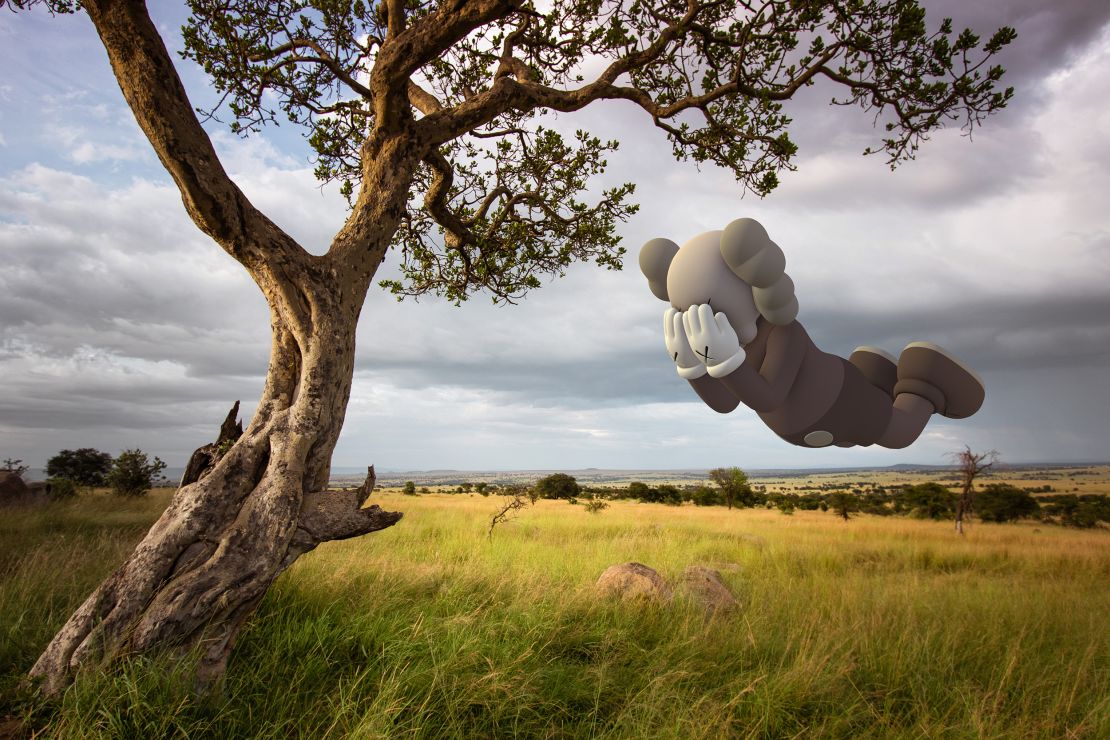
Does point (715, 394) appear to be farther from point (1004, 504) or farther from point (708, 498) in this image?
point (708, 498)

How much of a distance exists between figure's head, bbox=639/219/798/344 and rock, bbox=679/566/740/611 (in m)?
3.51

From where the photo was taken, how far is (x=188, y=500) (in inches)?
157

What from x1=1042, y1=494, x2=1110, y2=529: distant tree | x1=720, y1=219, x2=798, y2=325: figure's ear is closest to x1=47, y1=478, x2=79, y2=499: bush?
x1=720, y1=219, x2=798, y2=325: figure's ear

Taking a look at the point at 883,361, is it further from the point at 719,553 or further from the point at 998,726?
the point at 719,553

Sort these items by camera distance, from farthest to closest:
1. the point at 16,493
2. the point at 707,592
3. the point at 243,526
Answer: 1. the point at 16,493
2. the point at 707,592
3. the point at 243,526

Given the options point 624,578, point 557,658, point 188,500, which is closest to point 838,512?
point 624,578

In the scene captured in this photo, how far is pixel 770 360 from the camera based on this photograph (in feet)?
15.7

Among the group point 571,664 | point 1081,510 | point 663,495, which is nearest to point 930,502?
point 1081,510

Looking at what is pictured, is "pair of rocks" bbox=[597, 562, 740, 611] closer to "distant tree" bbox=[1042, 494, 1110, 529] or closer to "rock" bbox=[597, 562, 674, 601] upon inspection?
"rock" bbox=[597, 562, 674, 601]

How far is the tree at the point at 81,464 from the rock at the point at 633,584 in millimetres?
33426

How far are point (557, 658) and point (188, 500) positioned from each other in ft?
10.6

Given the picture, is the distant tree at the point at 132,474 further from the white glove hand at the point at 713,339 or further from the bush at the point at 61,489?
the white glove hand at the point at 713,339

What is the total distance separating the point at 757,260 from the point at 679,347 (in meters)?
0.96

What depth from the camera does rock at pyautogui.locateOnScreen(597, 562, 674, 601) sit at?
6223mm
